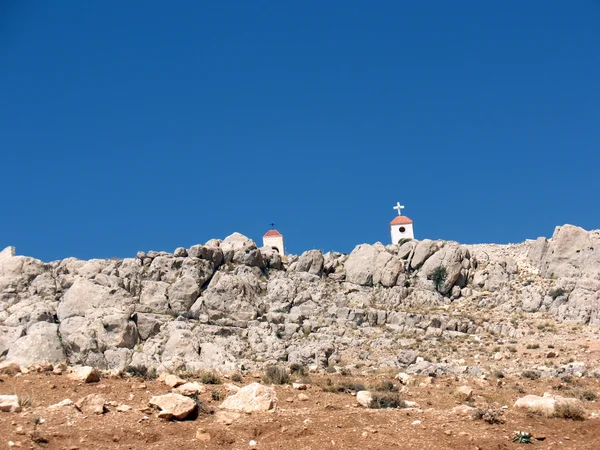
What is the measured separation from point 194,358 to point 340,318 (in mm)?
11803

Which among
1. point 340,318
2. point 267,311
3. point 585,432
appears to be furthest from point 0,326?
point 585,432

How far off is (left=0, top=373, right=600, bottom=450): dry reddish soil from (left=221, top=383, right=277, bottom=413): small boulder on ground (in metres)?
0.27

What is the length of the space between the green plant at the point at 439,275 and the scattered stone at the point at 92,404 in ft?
140

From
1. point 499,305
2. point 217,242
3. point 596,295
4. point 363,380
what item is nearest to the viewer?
point 363,380

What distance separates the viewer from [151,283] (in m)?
50.9

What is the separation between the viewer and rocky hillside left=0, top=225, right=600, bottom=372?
42.4m

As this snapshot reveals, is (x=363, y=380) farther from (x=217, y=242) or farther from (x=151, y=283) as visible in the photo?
(x=217, y=242)

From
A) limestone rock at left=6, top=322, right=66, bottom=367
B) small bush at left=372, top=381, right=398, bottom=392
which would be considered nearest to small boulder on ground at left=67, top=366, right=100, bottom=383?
small bush at left=372, top=381, right=398, bottom=392

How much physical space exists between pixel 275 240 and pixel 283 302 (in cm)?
1493

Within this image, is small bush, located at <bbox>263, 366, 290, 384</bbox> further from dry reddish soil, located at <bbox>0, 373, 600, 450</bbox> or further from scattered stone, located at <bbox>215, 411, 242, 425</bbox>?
scattered stone, located at <bbox>215, 411, 242, 425</bbox>

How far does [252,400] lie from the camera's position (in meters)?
15.7

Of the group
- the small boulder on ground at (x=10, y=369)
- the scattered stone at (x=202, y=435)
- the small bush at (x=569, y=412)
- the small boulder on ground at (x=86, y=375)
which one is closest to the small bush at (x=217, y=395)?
the scattered stone at (x=202, y=435)

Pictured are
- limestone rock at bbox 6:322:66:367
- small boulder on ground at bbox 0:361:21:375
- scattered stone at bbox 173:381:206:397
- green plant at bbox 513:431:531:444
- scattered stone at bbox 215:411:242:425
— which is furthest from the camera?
limestone rock at bbox 6:322:66:367

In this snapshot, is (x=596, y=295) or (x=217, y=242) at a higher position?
(x=217, y=242)
